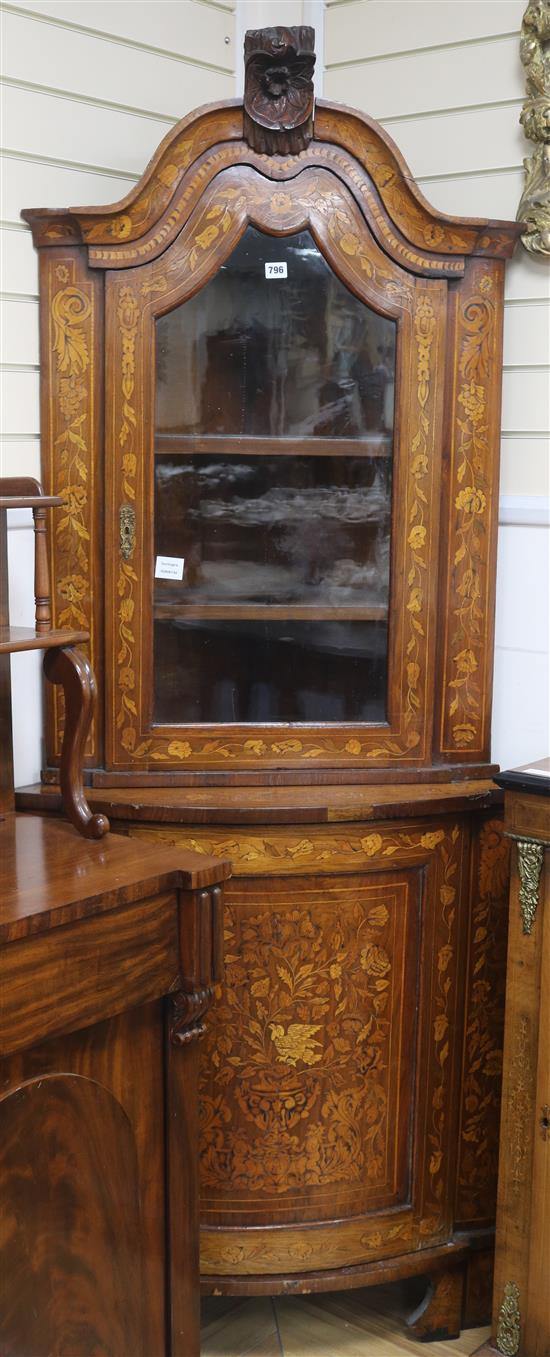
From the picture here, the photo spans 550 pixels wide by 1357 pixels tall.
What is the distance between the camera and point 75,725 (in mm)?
1956

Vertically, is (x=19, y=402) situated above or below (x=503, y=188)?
below

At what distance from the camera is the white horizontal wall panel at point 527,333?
239 centimetres

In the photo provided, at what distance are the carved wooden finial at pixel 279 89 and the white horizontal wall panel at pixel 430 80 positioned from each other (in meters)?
0.48

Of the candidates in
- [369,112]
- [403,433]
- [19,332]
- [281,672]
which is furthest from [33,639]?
[369,112]

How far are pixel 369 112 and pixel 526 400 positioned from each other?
70cm

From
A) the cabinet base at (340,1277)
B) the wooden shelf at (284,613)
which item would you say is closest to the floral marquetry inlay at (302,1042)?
the cabinet base at (340,1277)

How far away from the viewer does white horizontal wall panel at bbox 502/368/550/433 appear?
241cm

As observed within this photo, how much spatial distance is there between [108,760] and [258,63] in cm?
118

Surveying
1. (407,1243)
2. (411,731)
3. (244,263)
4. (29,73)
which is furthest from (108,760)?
(29,73)

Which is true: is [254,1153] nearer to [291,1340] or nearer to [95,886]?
[291,1340]

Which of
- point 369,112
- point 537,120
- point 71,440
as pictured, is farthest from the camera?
point 369,112

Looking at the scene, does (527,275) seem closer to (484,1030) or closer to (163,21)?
(163,21)

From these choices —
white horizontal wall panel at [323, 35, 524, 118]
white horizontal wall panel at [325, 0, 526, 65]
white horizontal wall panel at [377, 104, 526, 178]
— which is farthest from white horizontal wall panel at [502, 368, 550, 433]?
white horizontal wall panel at [325, 0, 526, 65]

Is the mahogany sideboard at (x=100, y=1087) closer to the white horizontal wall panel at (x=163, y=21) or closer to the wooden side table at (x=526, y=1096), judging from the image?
the wooden side table at (x=526, y=1096)
